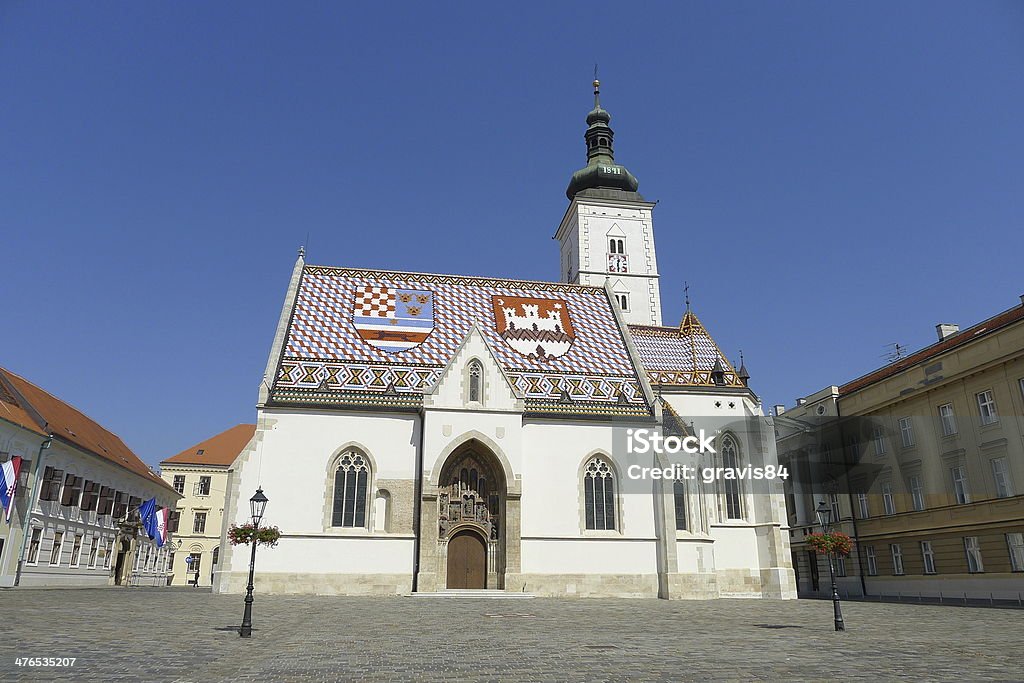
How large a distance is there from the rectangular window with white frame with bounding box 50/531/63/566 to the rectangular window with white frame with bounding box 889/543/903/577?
43.1 m

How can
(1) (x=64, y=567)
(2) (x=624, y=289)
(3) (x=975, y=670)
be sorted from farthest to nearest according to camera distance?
(2) (x=624, y=289) < (1) (x=64, y=567) < (3) (x=975, y=670)

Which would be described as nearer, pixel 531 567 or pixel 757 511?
pixel 531 567

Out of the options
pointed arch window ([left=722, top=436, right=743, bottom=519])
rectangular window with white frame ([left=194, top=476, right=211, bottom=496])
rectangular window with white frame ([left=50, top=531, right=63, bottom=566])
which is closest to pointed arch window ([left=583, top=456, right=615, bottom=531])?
pointed arch window ([left=722, top=436, right=743, bottom=519])

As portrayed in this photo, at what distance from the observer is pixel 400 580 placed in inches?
1137

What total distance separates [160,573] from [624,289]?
4055 centimetres

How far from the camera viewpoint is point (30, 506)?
111 ft

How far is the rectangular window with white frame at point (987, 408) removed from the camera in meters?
31.2

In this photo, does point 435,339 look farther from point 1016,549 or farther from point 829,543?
point 1016,549

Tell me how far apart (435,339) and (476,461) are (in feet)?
21.6

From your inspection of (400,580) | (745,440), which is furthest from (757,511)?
(400,580)

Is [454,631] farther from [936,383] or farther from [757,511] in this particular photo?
[936,383]

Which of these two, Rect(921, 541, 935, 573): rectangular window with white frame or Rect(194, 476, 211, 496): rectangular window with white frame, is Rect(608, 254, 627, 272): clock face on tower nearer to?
Rect(921, 541, 935, 573): rectangular window with white frame

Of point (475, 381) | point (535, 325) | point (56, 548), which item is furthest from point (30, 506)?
point (535, 325)

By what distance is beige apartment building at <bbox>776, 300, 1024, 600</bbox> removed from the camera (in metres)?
30.4
